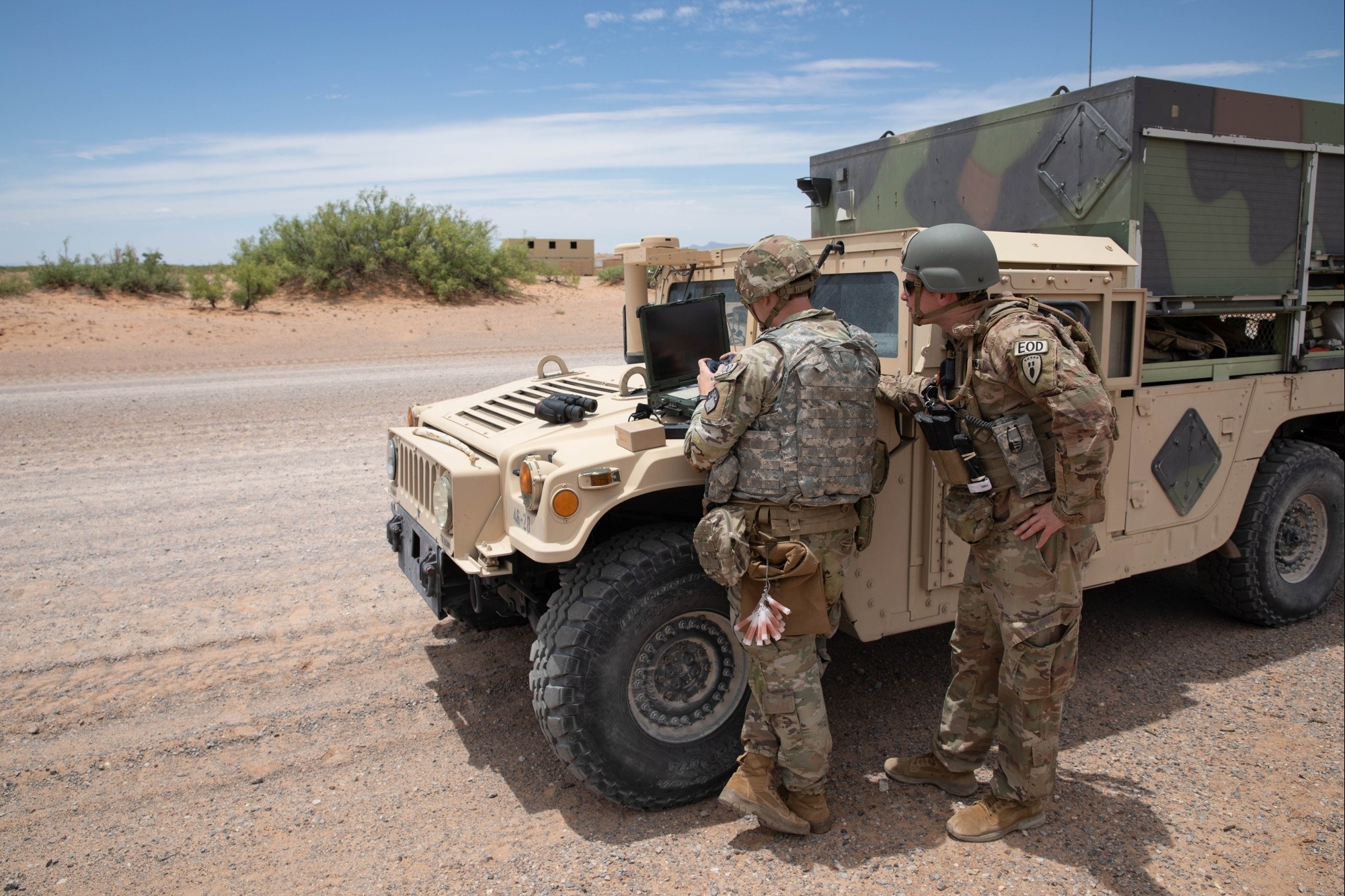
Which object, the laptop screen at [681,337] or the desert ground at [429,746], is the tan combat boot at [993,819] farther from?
the laptop screen at [681,337]

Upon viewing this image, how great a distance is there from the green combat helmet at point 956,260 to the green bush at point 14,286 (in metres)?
21.7

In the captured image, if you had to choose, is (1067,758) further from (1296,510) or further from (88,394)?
(88,394)

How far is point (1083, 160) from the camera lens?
4.06 m

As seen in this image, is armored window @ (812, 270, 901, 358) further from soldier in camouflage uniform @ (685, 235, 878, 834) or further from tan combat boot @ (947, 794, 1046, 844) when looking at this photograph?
tan combat boot @ (947, 794, 1046, 844)

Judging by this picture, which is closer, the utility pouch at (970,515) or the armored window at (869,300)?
the utility pouch at (970,515)

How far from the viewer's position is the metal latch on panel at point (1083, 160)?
393 cm

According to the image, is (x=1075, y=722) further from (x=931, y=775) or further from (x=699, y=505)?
(x=699, y=505)

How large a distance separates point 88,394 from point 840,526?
11356 mm

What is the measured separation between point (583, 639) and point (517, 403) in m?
1.33

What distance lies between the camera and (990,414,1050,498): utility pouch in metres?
2.79

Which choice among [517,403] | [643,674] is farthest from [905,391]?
[517,403]

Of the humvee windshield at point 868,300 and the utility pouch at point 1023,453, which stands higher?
the humvee windshield at point 868,300

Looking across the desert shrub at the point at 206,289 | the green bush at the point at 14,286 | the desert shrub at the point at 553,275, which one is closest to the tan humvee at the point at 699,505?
the desert shrub at the point at 206,289

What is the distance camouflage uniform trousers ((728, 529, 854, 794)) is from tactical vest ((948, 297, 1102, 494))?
1.54 feet
